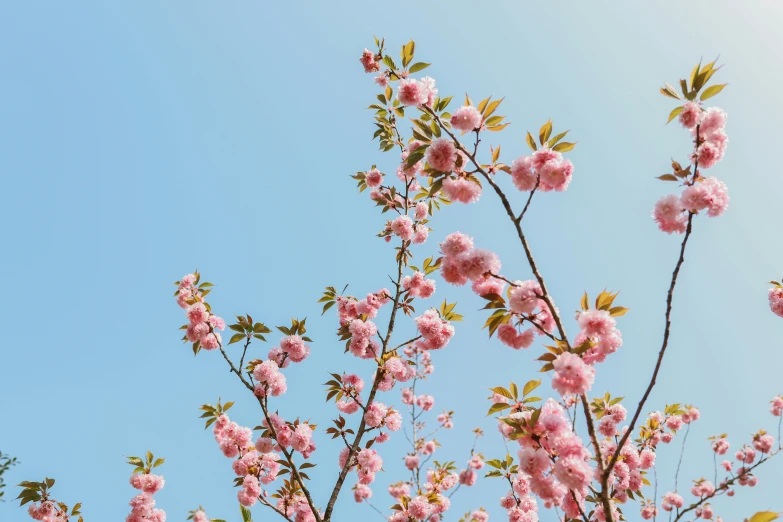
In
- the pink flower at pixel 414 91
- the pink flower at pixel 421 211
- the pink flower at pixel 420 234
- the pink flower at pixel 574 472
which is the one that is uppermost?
the pink flower at pixel 421 211

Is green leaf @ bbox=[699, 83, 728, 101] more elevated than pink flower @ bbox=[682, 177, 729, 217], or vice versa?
green leaf @ bbox=[699, 83, 728, 101]

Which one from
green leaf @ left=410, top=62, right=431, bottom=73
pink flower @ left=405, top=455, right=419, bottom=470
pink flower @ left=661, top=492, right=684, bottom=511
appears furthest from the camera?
pink flower @ left=661, top=492, right=684, bottom=511

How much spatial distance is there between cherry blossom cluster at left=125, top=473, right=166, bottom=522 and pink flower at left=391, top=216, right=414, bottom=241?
420cm

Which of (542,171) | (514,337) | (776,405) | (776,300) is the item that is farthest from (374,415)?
(776,405)

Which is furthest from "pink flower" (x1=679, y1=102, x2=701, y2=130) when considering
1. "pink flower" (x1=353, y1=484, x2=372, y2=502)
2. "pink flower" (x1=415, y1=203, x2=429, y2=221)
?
"pink flower" (x1=353, y1=484, x2=372, y2=502)

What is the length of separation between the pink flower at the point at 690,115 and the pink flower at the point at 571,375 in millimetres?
1688

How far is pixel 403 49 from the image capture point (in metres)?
4.07

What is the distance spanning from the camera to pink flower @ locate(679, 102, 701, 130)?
8.71ft

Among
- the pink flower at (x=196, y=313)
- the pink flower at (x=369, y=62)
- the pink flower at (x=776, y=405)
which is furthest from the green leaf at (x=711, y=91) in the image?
the pink flower at (x=776, y=405)

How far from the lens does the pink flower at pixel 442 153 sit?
2.93 meters

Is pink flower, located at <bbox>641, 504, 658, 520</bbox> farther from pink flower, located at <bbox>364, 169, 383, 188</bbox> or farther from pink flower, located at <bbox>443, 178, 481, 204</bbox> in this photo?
pink flower, located at <bbox>443, 178, 481, 204</bbox>

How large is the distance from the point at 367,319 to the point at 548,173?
3.00 m

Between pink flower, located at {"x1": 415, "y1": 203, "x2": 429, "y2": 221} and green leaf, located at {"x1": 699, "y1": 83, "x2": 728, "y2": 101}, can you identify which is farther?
pink flower, located at {"x1": 415, "y1": 203, "x2": 429, "y2": 221}

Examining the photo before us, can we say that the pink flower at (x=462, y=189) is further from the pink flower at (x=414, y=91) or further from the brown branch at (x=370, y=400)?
the brown branch at (x=370, y=400)
